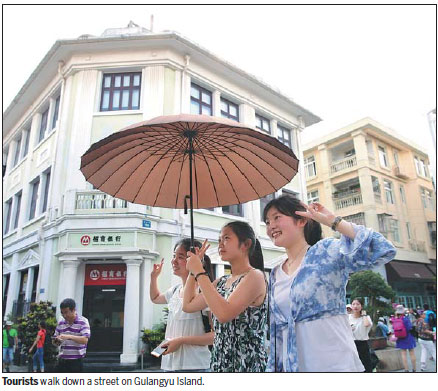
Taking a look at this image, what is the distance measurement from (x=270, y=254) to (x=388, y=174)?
1029 centimetres

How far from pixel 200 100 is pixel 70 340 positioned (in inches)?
353

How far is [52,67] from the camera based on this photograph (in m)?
10.9

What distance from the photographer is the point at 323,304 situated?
148 centimetres

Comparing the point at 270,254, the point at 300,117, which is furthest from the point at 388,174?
the point at 270,254

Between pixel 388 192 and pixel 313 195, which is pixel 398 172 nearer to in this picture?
pixel 388 192

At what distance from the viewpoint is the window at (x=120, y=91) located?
10344mm

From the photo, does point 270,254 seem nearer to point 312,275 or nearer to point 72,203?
point 72,203

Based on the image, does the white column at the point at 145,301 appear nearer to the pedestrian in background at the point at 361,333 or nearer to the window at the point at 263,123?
the pedestrian in background at the point at 361,333

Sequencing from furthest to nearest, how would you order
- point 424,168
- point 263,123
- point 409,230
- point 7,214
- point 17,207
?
point 424,168
point 409,230
point 7,214
point 263,123
point 17,207

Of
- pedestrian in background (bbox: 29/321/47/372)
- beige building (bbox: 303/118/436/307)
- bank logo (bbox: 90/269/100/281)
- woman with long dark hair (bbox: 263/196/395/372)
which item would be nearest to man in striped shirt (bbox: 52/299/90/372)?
woman with long dark hair (bbox: 263/196/395/372)

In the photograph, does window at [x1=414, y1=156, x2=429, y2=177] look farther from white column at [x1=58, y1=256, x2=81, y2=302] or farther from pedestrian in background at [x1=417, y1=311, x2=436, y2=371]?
white column at [x1=58, y1=256, x2=81, y2=302]

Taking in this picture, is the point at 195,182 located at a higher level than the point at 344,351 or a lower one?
higher

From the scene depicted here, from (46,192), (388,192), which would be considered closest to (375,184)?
(388,192)

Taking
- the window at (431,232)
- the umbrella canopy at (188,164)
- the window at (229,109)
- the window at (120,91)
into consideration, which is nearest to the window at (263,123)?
the window at (229,109)
